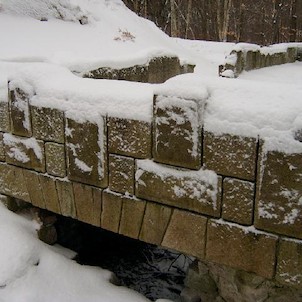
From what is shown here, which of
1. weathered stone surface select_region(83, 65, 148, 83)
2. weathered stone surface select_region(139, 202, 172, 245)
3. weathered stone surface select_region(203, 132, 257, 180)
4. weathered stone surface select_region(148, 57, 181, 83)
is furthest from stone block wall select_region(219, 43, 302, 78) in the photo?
weathered stone surface select_region(203, 132, 257, 180)

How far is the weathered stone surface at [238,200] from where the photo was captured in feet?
6.89

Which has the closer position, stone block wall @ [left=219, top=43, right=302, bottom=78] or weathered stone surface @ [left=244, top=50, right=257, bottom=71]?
stone block wall @ [left=219, top=43, right=302, bottom=78]

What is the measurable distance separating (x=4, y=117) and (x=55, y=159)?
1.98ft

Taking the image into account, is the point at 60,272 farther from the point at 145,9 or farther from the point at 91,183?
the point at 145,9

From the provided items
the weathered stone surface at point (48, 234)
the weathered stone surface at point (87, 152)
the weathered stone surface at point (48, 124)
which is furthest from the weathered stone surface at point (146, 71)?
the weathered stone surface at point (48, 234)

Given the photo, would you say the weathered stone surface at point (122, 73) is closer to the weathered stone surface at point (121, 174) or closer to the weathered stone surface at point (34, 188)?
the weathered stone surface at point (34, 188)

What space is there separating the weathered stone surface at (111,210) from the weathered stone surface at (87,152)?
90 millimetres

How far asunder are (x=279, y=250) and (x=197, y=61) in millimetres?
9519

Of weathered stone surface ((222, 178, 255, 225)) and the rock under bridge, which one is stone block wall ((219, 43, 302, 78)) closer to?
the rock under bridge

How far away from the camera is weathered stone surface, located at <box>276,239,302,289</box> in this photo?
2020 mm

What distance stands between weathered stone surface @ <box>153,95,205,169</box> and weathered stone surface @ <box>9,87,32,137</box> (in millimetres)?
1097

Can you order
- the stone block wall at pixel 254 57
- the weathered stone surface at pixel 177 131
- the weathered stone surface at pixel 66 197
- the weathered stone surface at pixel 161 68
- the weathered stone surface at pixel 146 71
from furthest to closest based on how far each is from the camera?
the stone block wall at pixel 254 57, the weathered stone surface at pixel 161 68, the weathered stone surface at pixel 146 71, the weathered stone surface at pixel 66 197, the weathered stone surface at pixel 177 131

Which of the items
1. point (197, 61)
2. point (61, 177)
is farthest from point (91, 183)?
point (197, 61)

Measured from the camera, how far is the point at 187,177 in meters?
2.28
